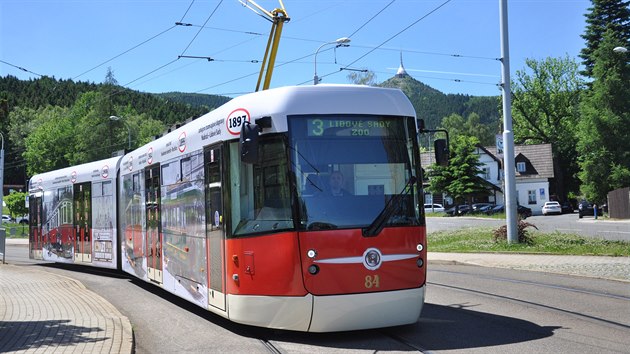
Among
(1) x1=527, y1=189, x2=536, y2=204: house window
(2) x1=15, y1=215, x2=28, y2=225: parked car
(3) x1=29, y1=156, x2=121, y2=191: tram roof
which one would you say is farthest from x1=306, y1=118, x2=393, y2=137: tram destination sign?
(2) x1=15, y1=215, x2=28, y2=225: parked car

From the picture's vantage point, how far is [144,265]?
42.2 feet

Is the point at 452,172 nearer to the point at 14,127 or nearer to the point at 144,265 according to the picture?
the point at 144,265

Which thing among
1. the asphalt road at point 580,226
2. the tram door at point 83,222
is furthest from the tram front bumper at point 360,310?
the asphalt road at point 580,226

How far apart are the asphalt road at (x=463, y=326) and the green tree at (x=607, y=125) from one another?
40.8 m

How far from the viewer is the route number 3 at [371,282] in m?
→ 7.15

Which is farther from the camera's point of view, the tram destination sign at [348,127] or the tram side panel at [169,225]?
the tram side panel at [169,225]

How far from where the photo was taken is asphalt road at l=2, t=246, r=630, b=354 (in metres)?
7.01

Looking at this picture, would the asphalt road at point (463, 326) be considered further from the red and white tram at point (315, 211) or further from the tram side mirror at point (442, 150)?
the tram side mirror at point (442, 150)

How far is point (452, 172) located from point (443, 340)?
5147 centimetres

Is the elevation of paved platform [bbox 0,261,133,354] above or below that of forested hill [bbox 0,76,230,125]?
below

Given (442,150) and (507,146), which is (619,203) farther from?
(442,150)

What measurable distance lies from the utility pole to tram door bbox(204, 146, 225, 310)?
13.2m

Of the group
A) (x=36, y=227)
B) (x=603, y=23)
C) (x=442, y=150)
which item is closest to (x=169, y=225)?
(x=442, y=150)

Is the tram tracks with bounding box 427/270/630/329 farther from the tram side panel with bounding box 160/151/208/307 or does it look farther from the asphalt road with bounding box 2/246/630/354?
the tram side panel with bounding box 160/151/208/307
